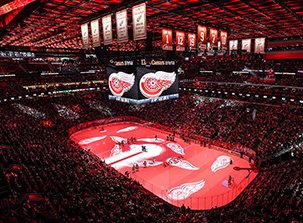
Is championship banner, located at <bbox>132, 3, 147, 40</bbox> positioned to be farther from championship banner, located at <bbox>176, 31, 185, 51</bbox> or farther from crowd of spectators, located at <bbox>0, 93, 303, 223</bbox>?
crowd of spectators, located at <bbox>0, 93, 303, 223</bbox>

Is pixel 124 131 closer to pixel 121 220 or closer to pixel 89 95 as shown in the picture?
pixel 89 95

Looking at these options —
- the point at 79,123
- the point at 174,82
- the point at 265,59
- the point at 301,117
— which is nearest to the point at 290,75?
the point at 265,59

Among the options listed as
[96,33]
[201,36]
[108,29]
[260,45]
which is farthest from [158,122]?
[108,29]

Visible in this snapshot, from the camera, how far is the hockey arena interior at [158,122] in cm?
1205

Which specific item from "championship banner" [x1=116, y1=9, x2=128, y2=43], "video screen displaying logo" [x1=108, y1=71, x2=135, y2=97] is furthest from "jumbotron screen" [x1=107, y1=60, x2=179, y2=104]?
"championship banner" [x1=116, y1=9, x2=128, y2=43]

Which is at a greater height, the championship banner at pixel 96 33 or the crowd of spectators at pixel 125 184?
the championship banner at pixel 96 33

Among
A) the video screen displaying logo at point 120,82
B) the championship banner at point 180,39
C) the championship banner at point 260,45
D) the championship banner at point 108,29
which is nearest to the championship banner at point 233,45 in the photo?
the championship banner at point 260,45

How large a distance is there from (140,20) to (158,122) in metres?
28.0

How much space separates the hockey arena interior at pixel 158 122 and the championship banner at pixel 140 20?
0.22 feet

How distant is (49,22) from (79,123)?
22940 mm

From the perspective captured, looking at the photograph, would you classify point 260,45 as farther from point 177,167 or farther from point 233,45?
point 177,167

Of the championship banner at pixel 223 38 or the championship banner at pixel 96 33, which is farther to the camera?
the championship banner at pixel 223 38

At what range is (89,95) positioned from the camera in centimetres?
4988

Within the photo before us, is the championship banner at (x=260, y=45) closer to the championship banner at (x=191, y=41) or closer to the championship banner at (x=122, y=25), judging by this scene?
the championship banner at (x=191, y=41)
